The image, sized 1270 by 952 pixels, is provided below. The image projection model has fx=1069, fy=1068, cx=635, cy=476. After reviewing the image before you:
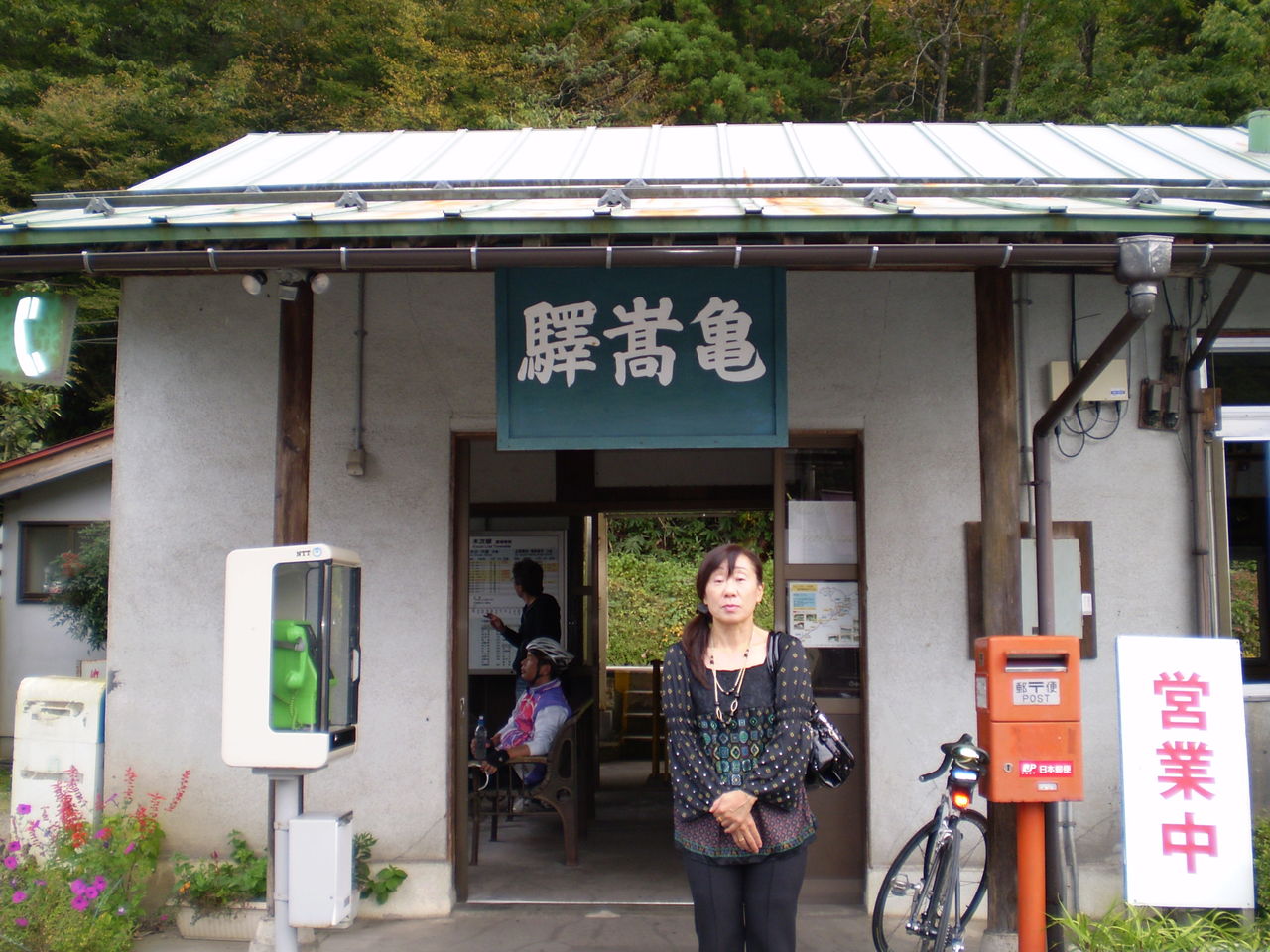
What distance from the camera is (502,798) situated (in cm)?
718

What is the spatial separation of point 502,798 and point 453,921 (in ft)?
4.71

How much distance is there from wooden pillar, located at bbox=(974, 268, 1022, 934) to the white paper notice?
4.41 feet

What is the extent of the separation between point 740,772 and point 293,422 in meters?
2.67

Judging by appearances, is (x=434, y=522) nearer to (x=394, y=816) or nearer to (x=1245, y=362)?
(x=394, y=816)

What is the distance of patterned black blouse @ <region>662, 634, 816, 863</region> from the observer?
3693 millimetres

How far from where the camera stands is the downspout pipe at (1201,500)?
5668mm

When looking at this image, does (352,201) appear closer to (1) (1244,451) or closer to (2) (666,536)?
(1) (1244,451)

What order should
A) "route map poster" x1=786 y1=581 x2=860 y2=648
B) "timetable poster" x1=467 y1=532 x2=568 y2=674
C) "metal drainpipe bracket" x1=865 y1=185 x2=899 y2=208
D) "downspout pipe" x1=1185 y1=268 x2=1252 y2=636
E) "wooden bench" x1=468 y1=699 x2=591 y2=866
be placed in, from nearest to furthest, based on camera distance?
"metal drainpipe bracket" x1=865 y1=185 x2=899 y2=208
"downspout pipe" x1=1185 y1=268 x2=1252 y2=636
"route map poster" x1=786 y1=581 x2=860 y2=648
"wooden bench" x1=468 y1=699 x2=591 y2=866
"timetable poster" x1=467 y1=532 x2=568 y2=674

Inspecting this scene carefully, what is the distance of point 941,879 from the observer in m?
4.76

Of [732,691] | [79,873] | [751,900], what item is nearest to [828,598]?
[732,691]

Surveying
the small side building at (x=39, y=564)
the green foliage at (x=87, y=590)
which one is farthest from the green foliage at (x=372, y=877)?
the small side building at (x=39, y=564)

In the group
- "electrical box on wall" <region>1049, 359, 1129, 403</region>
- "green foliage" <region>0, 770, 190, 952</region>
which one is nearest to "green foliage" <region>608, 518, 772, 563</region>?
"electrical box on wall" <region>1049, 359, 1129, 403</region>

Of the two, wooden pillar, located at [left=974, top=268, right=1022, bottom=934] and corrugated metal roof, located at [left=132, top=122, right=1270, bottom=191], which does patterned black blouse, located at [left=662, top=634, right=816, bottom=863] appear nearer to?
wooden pillar, located at [left=974, top=268, right=1022, bottom=934]

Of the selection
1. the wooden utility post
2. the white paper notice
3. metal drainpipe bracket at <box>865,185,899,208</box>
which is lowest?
the white paper notice
